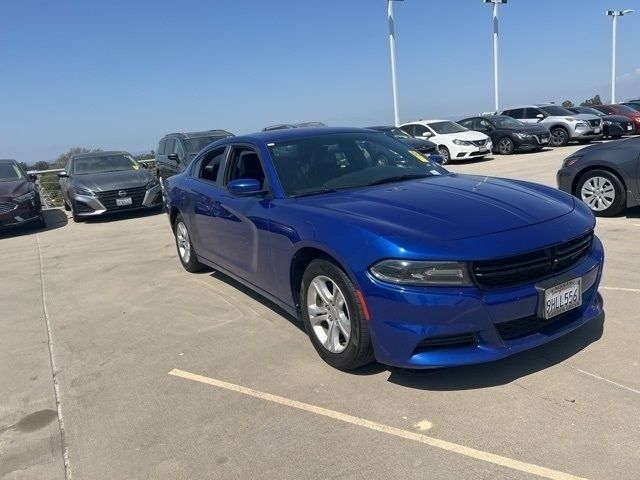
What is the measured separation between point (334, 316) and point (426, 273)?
79 centimetres

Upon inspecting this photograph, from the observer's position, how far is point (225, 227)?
495cm

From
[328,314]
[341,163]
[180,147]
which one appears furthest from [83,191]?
[328,314]

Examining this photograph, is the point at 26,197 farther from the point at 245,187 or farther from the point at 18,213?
the point at 245,187

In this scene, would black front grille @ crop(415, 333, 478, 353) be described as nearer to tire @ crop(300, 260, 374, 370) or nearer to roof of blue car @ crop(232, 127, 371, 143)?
tire @ crop(300, 260, 374, 370)

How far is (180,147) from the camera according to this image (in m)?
13.6

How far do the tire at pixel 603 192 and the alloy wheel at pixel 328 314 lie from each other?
17.1 ft

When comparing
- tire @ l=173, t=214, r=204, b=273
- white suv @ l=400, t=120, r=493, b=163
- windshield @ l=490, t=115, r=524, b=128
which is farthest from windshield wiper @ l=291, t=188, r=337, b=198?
windshield @ l=490, t=115, r=524, b=128

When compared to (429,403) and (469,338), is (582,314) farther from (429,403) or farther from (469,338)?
(429,403)

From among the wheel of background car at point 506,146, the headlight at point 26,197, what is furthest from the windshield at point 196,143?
the wheel of background car at point 506,146

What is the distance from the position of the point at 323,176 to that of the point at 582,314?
6.81ft

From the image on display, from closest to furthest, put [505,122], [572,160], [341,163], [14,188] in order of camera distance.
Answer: [341,163] → [572,160] → [14,188] → [505,122]

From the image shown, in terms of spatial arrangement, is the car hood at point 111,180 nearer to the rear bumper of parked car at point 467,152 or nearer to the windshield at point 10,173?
the windshield at point 10,173

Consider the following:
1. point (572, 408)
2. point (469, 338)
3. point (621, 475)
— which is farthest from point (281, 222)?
point (621, 475)

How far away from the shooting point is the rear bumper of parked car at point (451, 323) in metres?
2.95
